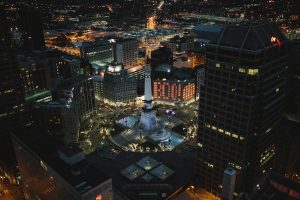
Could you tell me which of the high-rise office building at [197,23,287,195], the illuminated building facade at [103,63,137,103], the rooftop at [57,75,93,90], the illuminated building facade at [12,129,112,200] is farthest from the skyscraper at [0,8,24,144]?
the high-rise office building at [197,23,287,195]

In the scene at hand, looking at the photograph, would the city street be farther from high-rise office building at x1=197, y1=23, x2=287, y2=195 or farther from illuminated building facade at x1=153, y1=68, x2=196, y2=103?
illuminated building facade at x1=153, y1=68, x2=196, y2=103

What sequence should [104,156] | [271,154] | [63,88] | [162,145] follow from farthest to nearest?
1. [63,88]
2. [162,145]
3. [104,156]
4. [271,154]

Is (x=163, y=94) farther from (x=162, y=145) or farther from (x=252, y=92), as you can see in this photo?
(x=252, y=92)

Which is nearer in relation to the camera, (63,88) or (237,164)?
(237,164)

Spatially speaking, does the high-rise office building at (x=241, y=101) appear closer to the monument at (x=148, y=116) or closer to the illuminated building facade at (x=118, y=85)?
the monument at (x=148, y=116)

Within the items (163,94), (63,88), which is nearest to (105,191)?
(63,88)

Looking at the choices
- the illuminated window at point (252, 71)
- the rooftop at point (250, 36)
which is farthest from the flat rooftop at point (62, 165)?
the rooftop at point (250, 36)
